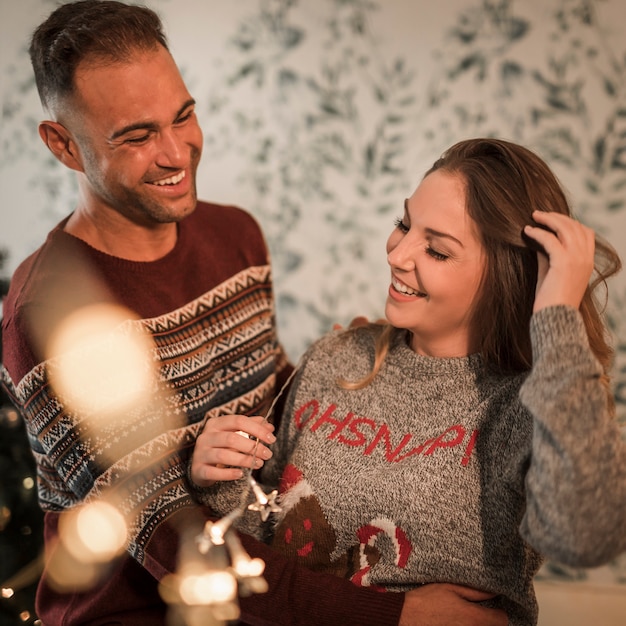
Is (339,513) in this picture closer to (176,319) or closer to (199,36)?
(176,319)

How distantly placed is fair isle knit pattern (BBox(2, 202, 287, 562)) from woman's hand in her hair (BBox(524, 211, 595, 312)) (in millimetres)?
813

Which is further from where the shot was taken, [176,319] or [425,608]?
[176,319]

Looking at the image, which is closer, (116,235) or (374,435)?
(374,435)

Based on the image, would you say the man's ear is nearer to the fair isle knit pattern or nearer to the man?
the man

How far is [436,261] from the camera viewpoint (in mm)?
1321

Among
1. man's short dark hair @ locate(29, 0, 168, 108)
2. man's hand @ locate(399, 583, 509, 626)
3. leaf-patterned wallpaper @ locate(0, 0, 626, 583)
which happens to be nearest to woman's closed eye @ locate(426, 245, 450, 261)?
man's hand @ locate(399, 583, 509, 626)

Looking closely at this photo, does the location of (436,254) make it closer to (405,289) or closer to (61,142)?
(405,289)

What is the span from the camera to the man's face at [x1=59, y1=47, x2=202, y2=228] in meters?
1.49

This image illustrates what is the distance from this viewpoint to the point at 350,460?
1391 mm

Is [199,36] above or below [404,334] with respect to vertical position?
above

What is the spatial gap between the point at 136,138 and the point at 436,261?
0.73 meters

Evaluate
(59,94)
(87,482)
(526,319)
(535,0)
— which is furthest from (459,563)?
(535,0)

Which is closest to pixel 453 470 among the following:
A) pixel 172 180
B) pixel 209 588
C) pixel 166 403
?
pixel 209 588

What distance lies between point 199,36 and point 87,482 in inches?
69.3
